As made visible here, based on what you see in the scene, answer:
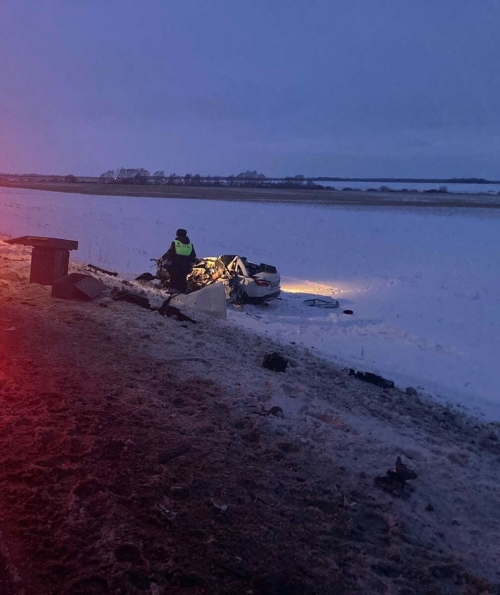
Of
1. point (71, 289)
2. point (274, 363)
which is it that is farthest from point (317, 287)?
point (274, 363)

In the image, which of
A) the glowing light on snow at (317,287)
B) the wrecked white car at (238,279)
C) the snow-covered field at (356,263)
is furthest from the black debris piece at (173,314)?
A: the glowing light on snow at (317,287)

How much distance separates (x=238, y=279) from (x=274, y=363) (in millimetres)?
8972

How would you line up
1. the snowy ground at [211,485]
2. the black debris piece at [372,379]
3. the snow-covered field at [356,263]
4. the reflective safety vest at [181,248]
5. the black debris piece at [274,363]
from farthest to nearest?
the reflective safety vest at [181,248] → the snow-covered field at [356,263] → the black debris piece at [372,379] → the black debris piece at [274,363] → the snowy ground at [211,485]

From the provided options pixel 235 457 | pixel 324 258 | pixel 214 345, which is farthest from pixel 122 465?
pixel 324 258

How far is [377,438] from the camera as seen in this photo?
18.4 ft

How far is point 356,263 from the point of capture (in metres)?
26.0

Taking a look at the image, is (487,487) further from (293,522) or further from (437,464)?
(293,522)

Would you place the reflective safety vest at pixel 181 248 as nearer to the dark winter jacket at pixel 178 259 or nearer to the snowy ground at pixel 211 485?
the dark winter jacket at pixel 178 259

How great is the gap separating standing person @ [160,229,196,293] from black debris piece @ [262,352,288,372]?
26.3 ft

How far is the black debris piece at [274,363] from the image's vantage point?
7676 mm

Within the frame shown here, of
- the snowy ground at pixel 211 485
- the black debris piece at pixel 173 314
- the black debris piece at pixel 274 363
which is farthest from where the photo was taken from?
the black debris piece at pixel 173 314

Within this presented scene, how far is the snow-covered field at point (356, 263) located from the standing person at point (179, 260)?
146 cm

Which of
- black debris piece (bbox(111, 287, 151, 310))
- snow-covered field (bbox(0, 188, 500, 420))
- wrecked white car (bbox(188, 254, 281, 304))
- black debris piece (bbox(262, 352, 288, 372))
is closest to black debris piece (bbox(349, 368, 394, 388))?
snow-covered field (bbox(0, 188, 500, 420))

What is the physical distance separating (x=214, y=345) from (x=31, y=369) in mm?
2606
